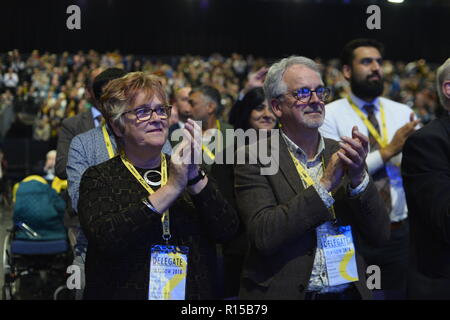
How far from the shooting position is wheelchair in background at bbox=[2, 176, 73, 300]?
489cm

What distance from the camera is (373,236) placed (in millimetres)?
2094

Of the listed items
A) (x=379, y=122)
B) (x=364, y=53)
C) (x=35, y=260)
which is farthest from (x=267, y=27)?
(x=379, y=122)

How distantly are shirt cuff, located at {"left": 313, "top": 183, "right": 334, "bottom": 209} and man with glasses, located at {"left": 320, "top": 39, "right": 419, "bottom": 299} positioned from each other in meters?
1.02

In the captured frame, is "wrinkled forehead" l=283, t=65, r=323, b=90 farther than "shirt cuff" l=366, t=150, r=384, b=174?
No

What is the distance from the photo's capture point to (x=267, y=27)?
A: 2061 cm

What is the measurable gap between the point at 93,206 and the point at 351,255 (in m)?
0.87

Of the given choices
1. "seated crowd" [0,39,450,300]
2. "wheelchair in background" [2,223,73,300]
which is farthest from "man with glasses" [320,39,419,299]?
"wheelchair in background" [2,223,73,300]

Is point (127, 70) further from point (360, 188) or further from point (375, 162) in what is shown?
point (360, 188)

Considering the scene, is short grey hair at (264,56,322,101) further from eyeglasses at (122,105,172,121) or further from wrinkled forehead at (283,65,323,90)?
eyeglasses at (122,105,172,121)

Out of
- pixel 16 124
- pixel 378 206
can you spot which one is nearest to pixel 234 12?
pixel 16 124

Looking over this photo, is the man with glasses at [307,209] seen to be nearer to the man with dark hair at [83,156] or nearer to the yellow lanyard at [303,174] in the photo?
the yellow lanyard at [303,174]

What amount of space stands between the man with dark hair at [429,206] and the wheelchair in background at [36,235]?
132 inches

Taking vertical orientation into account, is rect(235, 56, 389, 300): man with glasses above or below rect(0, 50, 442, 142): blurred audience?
below

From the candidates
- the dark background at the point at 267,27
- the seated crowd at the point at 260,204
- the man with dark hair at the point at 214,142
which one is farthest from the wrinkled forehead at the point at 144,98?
the dark background at the point at 267,27
